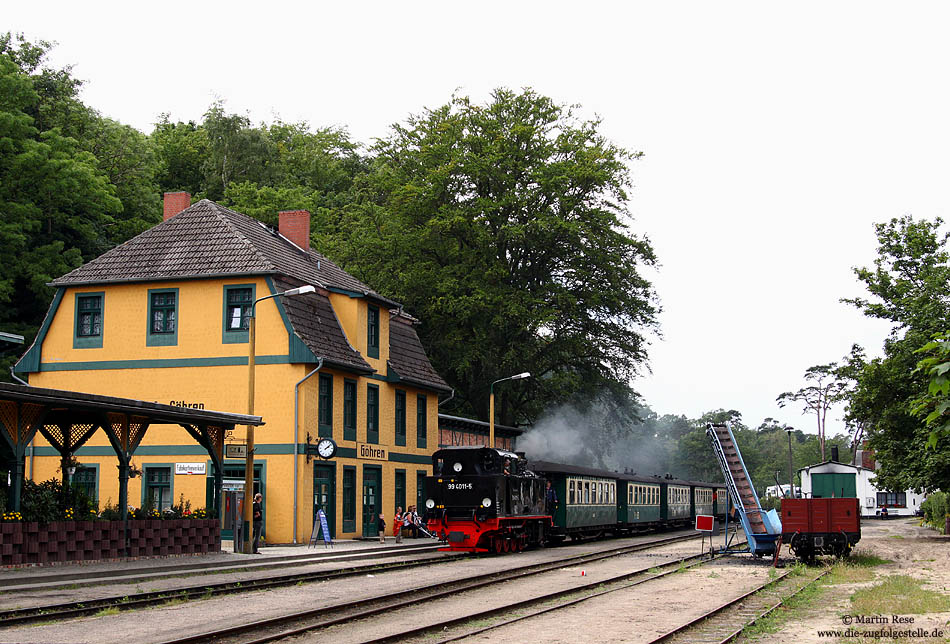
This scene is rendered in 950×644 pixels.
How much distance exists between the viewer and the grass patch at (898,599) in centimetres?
1495

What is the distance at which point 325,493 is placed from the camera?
33.4 meters

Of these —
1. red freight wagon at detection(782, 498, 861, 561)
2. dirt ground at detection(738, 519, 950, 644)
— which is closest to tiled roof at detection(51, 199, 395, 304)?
red freight wagon at detection(782, 498, 861, 561)

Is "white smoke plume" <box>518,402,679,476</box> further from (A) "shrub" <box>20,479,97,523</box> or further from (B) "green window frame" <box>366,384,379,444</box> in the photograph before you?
(A) "shrub" <box>20,479,97,523</box>

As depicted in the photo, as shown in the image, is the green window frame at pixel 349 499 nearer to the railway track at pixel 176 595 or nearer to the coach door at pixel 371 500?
the coach door at pixel 371 500

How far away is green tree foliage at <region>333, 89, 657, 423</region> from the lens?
1854 inches

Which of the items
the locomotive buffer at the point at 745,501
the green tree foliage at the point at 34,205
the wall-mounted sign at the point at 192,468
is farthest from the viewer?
the green tree foliage at the point at 34,205

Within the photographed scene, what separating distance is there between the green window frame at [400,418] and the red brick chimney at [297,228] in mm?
6639

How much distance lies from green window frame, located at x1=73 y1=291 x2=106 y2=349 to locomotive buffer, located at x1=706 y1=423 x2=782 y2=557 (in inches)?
775

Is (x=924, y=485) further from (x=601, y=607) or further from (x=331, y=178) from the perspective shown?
(x=331, y=178)

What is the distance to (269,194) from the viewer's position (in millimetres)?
53281

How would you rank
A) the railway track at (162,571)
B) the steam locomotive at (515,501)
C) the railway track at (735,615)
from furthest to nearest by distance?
1. the steam locomotive at (515,501)
2. the railway track at (162,571)
3. the railway track at (735,615)

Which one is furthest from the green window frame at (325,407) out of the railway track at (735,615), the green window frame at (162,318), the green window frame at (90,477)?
the railway track at (735,615)

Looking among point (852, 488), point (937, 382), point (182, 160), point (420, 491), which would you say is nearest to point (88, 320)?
point (420, 491)

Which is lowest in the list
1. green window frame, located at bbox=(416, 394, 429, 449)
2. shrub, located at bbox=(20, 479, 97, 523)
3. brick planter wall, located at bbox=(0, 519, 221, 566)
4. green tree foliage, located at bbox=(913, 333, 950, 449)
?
brick planter wall, located at bbox=(0, 519, 221, 566)
